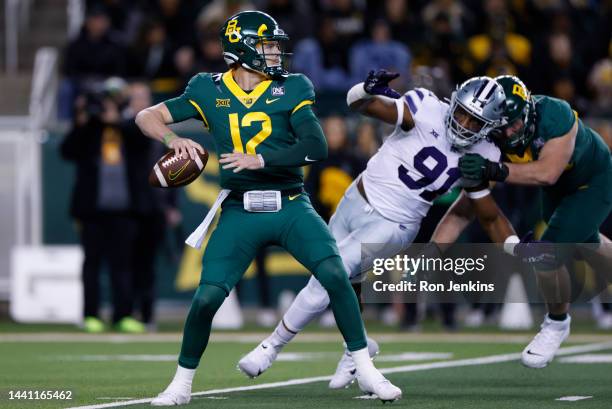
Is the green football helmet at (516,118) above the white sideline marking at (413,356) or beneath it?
above

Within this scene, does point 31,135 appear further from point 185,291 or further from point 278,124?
point 278,124

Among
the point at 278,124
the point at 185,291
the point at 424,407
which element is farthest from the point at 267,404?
the point at 185,291

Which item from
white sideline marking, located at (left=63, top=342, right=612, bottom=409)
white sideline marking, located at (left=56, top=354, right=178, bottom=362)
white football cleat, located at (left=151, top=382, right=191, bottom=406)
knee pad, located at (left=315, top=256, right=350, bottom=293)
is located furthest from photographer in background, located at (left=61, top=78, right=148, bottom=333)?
knee pad, located at (left=315, top=256, right=350, bottom=293)

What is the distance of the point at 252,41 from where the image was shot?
771 cm

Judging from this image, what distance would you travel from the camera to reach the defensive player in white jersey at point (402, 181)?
8.23 m

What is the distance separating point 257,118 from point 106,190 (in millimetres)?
5869

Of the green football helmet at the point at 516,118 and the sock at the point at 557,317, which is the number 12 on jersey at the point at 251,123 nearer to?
the green football helmet at the point at 516,118

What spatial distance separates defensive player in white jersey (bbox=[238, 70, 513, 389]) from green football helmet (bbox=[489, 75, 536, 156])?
0.29 feet

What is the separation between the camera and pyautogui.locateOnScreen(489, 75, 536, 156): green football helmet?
839 cm

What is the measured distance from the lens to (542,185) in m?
8.78

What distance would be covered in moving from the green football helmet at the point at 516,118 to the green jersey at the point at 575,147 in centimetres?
7

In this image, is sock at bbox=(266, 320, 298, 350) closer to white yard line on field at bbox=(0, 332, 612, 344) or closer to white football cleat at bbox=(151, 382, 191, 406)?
white football cleat at bbox=(151, 382, 191, 406)

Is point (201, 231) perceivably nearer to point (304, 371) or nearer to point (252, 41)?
point (252, 41)

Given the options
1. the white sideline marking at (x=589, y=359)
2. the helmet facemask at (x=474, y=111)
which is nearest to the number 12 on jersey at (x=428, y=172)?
the helmet facemask at (x=474, y=111)
